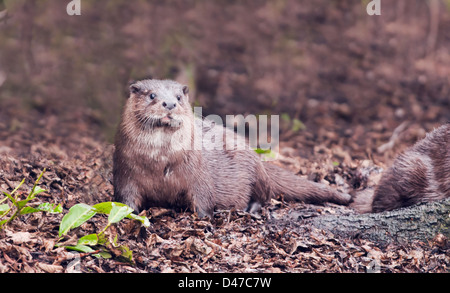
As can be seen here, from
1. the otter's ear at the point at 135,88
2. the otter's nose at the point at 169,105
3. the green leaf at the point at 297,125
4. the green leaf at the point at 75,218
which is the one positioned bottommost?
the green leaf at the point at 297,125

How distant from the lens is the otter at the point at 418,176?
393 cm

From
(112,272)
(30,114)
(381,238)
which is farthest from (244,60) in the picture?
(112,272)

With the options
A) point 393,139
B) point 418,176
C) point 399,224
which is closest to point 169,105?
point 399,224

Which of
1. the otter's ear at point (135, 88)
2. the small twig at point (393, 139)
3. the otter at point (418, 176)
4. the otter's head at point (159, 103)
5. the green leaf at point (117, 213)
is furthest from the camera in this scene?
the small twig at point (393, 139)

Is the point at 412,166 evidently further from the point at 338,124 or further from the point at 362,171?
the point at 338,124

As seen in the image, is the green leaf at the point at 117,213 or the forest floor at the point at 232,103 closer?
the green leaf at the point at 117,213

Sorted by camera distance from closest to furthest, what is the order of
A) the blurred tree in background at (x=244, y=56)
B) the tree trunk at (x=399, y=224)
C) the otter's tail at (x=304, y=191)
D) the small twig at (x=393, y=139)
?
the tree trunk at (x=399, y=224)
the otter's tail at (x=304, y=191)
the small twig at (x=393, y=139)
the blurred tree in background at (x=244, y=56)

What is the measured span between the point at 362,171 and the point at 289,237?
5.34 feet

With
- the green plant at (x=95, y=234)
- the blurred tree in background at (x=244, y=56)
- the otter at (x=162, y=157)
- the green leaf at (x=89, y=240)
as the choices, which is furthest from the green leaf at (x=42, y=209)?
the blurred tree in background at (x=244, y=56)

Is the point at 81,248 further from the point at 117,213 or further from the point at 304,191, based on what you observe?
the point at 304,191

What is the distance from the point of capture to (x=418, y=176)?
401 centimetres

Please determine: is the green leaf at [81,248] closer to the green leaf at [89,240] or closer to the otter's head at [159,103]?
the green leaf at [89,240]
